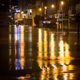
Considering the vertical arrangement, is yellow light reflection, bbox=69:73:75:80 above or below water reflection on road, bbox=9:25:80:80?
above

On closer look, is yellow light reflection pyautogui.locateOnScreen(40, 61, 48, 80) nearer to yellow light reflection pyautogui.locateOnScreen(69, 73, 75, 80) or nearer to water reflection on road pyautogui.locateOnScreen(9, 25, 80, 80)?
water reflection on road pyautogui.locateOnScreen(9, 25, 80, 80)

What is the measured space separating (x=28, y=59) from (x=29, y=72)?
3.80 metres

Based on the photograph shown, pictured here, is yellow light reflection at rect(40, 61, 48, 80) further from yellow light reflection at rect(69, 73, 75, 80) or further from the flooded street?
→ yellow light reflection at rect(69, 73, 75, 80)

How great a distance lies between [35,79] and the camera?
433 inches

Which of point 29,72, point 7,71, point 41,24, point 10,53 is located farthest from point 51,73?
point 41,24

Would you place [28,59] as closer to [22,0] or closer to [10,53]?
[10,53]

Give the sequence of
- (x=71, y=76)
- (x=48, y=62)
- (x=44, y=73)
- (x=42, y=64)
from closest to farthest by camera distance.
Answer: (x=71, y=76)
(x=44, y=73)
(x=42, y=64)
(x=48, y=62)

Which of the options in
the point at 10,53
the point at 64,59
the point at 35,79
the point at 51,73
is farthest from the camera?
the point at 10,53

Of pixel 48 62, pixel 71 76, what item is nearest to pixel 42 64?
pixel 48 62

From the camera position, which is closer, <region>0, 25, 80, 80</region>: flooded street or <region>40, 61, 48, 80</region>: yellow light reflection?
<region>40, 61, 48, 80</region>: yellow light reflection

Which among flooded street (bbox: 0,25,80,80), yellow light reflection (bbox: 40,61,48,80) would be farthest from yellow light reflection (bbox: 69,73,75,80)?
yellow light reflection (bbox: 40,61,48,80)

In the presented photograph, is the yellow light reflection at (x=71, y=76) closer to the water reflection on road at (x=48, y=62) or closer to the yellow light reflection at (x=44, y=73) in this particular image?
the water reflection on road at (x=48, y=62)

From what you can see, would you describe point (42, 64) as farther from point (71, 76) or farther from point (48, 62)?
point (71, 76)

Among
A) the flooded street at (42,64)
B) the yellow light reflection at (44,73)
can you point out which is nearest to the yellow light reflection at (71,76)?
the flooded street at (42,64)
